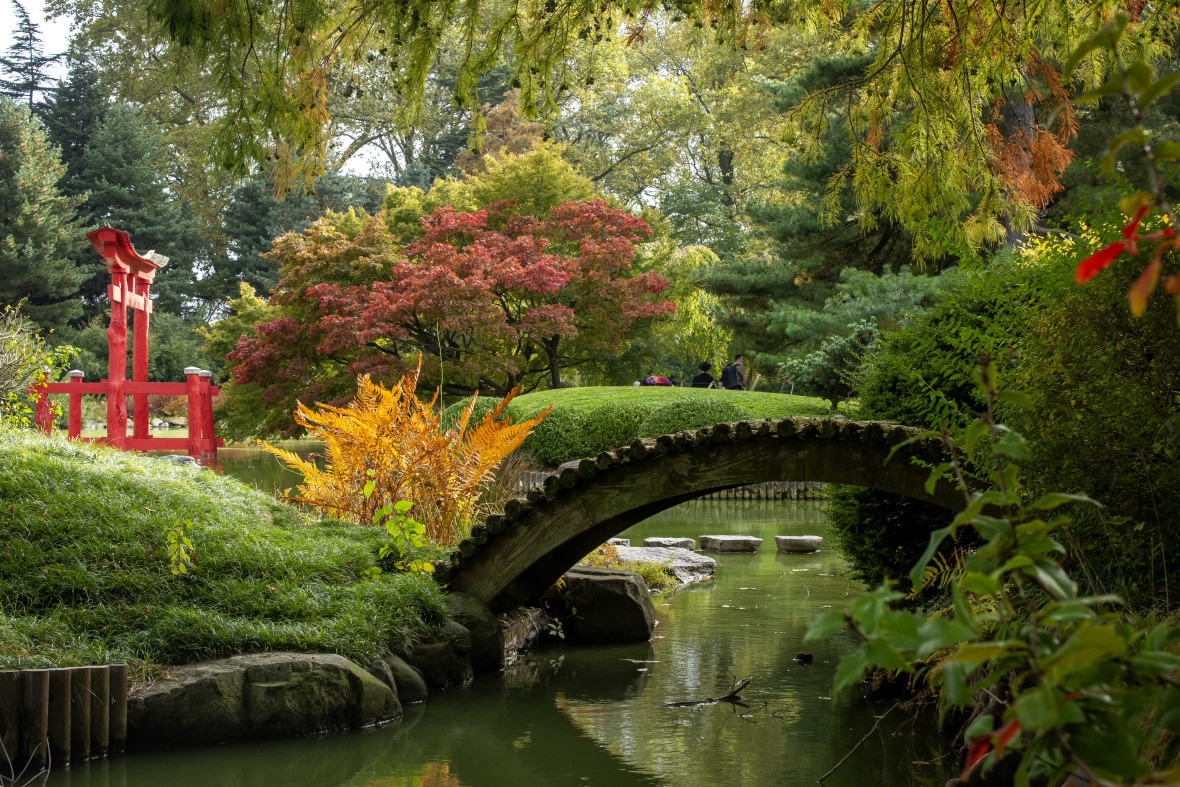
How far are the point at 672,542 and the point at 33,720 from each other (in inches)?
246

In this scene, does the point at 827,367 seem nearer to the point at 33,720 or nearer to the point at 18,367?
the point at 18,367

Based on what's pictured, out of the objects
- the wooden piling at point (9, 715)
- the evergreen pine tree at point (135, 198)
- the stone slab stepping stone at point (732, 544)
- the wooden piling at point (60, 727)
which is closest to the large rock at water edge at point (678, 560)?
the stone slab stepping stone at point (732, 544)

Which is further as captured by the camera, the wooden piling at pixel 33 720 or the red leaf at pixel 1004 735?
the wooden piling at pixel 33 720

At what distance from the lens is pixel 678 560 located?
27.1 feet

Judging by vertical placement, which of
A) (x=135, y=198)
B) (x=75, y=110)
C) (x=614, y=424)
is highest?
(x=75, y=110)

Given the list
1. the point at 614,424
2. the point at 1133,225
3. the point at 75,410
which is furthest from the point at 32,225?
the point at 1133,225

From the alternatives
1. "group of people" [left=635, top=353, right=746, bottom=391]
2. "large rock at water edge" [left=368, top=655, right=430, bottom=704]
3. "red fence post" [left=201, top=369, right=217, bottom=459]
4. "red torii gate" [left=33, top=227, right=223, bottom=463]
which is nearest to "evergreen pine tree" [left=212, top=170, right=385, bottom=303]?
"group of people" [left=635, top=353, right=746, bottom=391]

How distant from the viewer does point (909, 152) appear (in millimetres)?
5125

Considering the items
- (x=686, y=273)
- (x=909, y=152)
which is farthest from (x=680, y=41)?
(x=909, y=152)

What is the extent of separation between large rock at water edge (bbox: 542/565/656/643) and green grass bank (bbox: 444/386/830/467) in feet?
20.8

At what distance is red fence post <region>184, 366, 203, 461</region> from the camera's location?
13.3m

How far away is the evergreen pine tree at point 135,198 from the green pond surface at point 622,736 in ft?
88.4

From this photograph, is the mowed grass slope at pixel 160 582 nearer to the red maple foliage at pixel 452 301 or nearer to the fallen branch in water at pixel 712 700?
the fallen branch in water at pixel 712 700

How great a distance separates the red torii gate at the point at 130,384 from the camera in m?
12.3
